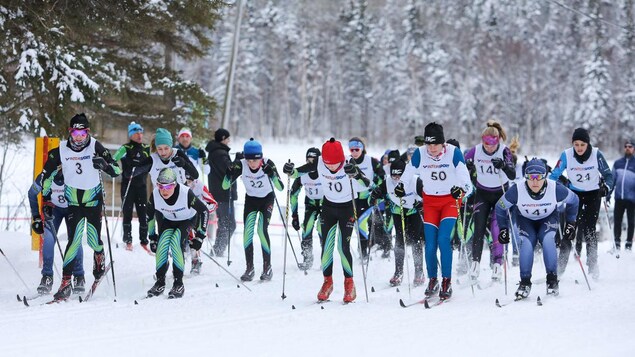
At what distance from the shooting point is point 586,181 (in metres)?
8.58

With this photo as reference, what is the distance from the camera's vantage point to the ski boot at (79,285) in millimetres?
7676

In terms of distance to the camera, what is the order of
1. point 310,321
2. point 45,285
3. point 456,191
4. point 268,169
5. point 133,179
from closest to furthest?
point 310,321 < point 456,191 < point 45,285 < point 268,169 < point 133,179

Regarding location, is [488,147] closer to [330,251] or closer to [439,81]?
[330,251]

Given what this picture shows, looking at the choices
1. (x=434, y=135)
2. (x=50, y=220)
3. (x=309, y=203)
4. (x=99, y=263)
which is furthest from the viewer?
(x=309, y=203)

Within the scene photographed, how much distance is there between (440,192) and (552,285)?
60.7 inches

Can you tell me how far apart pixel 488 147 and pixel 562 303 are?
2399mm

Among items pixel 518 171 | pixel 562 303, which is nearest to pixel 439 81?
pixel 518 171

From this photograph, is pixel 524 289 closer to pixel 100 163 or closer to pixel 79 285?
pixel 100 163

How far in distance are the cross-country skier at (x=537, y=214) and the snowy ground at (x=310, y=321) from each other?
318 mm

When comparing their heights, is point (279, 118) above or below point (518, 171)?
above

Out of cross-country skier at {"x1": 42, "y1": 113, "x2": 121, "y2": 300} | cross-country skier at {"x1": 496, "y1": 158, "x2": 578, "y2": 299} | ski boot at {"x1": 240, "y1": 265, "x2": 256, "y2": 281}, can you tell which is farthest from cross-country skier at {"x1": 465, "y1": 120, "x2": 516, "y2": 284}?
cross-country skier at {"x1": 42, "y1": 113, "x2": 121, "y2": 300}

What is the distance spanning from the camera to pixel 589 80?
155ft

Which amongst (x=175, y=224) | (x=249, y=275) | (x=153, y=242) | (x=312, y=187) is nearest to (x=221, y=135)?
(x=312, y=187)

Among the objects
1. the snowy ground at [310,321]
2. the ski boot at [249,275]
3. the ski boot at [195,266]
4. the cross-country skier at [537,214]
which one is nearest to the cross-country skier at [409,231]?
the snowy ground at [310,321]
